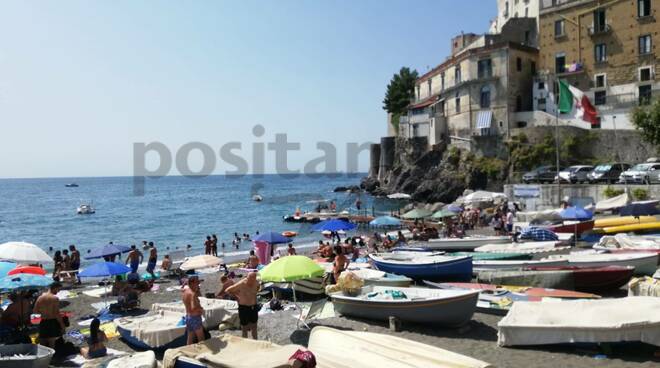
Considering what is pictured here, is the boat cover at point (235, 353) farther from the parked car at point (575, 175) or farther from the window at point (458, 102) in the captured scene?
the window at point (458, 102)

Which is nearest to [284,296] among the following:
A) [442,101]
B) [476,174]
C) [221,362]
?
[221,362]

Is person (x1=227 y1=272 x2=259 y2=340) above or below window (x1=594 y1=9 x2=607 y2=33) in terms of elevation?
below

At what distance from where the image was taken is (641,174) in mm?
33094

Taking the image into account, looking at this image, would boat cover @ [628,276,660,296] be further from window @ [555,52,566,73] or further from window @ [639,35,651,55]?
window @ [555,52,566,73]

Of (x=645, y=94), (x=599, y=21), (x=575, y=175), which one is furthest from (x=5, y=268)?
(x=599, y=21)

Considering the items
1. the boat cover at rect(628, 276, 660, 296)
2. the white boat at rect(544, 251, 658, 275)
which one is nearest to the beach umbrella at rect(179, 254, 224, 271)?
the white boat at rect(544, 251, 658, 275)

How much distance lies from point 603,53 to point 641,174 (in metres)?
21.5

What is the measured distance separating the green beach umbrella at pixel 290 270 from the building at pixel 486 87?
148 feet

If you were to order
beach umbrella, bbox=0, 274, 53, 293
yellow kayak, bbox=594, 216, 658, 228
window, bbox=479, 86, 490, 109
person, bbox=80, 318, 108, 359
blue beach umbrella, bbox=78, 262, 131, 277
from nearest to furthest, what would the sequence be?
person, bbox=80, 318, 108, 359 < beach umbrella, bbox=0, 274, 53, 293 < blue beach umbrella, bbox=78, 262, 131, 277 < yellow kayak, bbox=594, 216, 658, 228 < window, bbox=479, 86, 490, 109

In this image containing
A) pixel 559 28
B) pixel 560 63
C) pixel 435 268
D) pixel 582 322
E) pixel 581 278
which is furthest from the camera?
pixel 560 63

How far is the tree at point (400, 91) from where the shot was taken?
273 ft

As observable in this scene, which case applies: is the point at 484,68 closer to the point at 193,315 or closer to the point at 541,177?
the point at 541,177

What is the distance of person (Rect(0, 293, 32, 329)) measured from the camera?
39.8ft

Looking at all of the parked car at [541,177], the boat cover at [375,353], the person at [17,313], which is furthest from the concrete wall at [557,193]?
the person at [17,313]
